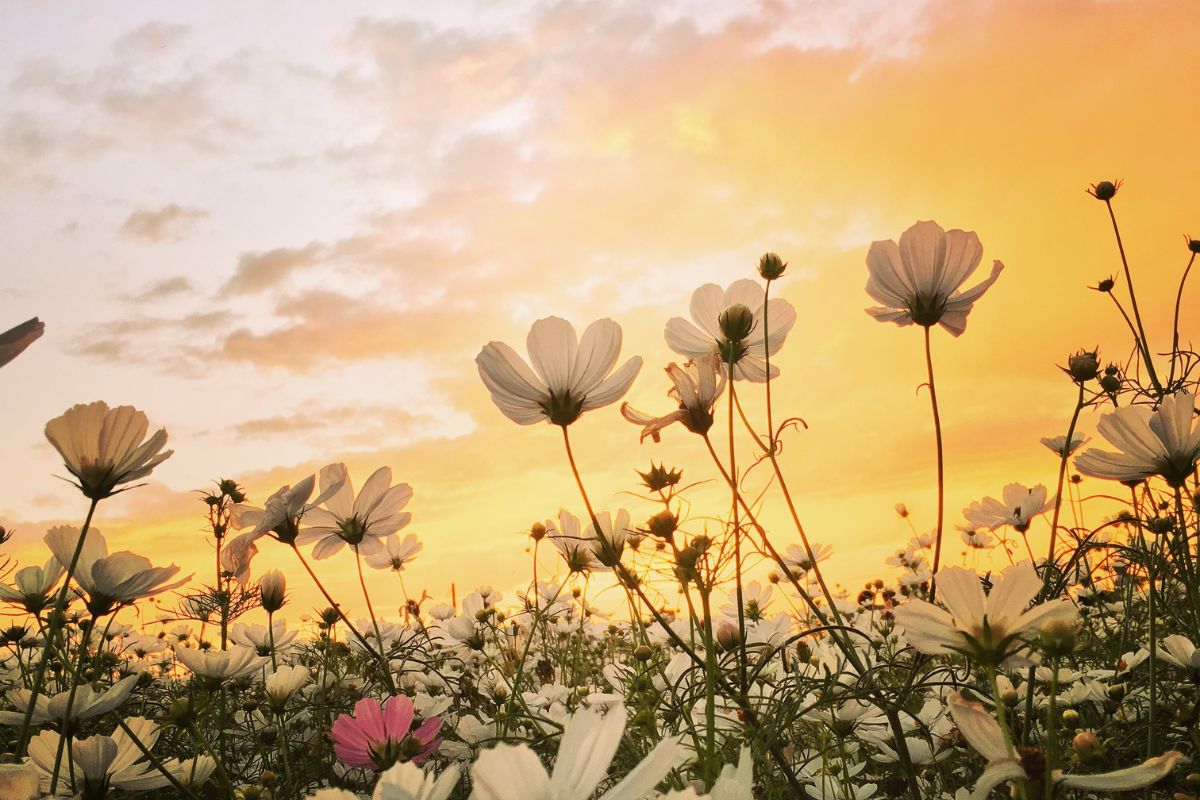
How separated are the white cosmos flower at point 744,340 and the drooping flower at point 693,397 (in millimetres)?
171

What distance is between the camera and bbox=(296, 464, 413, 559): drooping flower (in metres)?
1.16

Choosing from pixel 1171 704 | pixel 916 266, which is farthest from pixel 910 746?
pixel 916 266

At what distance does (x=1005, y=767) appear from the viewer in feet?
1.39

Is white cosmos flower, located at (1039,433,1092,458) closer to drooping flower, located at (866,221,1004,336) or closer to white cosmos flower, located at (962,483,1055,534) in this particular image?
white cosmos flower, located at (962,483,1055,534)

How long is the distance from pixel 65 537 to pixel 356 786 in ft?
2.45

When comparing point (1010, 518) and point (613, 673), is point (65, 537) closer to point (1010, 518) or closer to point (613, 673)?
point (613, 673)

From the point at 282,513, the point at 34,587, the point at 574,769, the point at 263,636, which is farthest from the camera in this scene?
the point at 263,636

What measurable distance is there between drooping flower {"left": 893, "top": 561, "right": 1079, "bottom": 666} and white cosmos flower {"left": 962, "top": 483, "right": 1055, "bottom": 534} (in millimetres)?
1420

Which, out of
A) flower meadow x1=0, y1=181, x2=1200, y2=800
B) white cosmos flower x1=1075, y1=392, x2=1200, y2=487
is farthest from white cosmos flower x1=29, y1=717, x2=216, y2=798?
white cosmos flower x1=1075, y1=392, x2=1200, y2=487

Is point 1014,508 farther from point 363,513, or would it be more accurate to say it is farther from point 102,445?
point 102,445

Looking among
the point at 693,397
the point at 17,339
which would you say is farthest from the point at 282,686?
the point at 17,339

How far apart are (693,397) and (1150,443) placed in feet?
1.65

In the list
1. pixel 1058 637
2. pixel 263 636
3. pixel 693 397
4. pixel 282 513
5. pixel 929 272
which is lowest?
pixel 263 636

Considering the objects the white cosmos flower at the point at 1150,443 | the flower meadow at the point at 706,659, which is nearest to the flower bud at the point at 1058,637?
the flower meadow at the point at 706,659
